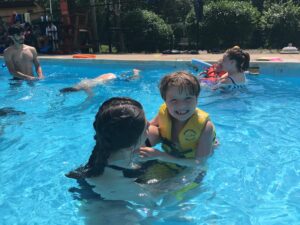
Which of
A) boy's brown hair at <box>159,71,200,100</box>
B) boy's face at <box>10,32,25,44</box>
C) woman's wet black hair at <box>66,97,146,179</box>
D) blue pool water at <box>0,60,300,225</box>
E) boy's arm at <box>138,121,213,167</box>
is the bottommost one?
blue pool water at <box>0,60,300,225</box>

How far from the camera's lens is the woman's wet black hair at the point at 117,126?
2.37m

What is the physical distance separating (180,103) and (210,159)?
116 centimetres

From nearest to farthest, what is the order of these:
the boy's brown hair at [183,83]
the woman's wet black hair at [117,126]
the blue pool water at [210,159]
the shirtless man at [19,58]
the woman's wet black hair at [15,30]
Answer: the woman's wet black hair at [117,126] → the boy's brown hair at [183,83] → the blue pool water at [210,159] → the woman's wet black hair at [15,30] → the shirtless man at [19,58]

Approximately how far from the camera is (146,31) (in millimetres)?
14797

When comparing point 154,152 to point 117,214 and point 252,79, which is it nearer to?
point 117,214

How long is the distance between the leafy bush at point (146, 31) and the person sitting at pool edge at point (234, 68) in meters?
8.09

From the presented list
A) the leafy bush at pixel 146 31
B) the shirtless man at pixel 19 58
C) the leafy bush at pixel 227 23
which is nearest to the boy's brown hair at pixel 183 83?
the shirtless man at pixel 19 58

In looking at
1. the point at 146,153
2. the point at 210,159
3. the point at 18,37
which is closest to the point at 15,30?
the point at 18,37

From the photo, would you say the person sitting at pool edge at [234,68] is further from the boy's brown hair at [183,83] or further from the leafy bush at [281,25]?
the leafy bush at [281,25]

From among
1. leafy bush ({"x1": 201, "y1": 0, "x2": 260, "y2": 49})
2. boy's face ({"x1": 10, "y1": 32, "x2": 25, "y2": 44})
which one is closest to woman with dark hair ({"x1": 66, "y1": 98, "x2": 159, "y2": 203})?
boy's face ({"x1": 10, "y1": 32, "x2": 25, "y2": 44})

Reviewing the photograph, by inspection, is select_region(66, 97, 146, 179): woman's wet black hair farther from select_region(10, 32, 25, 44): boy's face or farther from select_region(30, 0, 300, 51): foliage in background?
select_region(30, 0, 300, 51): foliage in background

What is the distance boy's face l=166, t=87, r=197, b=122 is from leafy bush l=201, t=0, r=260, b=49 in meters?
11.5

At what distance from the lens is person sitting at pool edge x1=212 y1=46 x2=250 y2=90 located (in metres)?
6.68

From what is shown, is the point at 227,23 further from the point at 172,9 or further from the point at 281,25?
the point at 172,9
